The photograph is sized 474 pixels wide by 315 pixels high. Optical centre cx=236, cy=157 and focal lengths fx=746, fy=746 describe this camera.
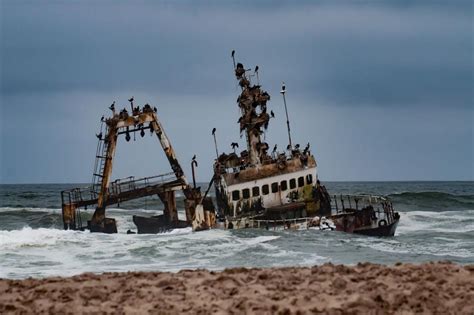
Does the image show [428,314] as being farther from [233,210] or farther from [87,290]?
[233,210]

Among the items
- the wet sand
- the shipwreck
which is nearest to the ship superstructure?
the shipwreck

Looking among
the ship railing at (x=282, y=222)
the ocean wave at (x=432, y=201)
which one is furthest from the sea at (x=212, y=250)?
the ocean wave at (x=432, y=201)

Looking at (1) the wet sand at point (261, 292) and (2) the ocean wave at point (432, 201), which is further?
(2) the ocean wave at point (432, 201)

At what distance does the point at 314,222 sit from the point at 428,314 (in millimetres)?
22018

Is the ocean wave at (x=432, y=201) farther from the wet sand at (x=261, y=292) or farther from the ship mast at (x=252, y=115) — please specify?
the wet sand at (x=261, y=292)

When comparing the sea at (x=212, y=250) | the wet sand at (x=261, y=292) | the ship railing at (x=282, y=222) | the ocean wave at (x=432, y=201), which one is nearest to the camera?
the wet sand at (x=261, y=292)

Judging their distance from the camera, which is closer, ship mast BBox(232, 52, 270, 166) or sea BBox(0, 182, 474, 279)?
sea BBox(0, 182, 474, 279)

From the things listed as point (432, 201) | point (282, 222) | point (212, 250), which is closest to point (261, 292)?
point (212, 250)

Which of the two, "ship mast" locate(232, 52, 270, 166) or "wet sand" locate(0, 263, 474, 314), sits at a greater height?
"ship mast" locate(232, 52, 270, 166)

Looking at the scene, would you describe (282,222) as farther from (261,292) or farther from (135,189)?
(261,292)

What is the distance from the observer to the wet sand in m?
8.55

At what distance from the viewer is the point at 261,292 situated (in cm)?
929

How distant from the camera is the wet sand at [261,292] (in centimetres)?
855

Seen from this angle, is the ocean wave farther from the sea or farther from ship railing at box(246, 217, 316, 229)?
ship railing at box(246, 217, 316, 229)
